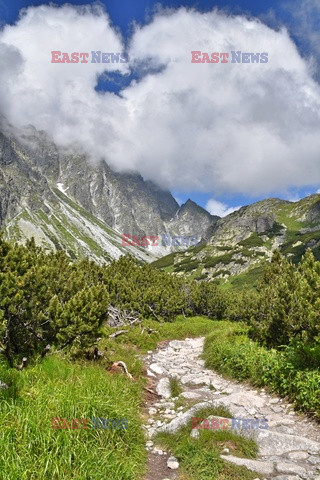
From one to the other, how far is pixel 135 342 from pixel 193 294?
1927cm

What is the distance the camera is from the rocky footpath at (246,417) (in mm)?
6582

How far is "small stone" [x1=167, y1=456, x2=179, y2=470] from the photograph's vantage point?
6.83m

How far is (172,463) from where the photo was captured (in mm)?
6957

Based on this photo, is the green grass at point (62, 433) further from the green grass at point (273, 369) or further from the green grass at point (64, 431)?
the green grass at point (273, 369)

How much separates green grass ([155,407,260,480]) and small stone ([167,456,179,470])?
9 centimetres

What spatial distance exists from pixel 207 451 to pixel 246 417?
2.65m

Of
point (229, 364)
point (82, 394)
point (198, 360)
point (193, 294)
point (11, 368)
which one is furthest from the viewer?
point (193, 294)

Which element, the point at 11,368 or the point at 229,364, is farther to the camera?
the point at 229,364

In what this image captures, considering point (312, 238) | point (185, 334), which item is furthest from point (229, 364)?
point (312, 238)

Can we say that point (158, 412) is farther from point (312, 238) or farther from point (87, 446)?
point (312, 238)

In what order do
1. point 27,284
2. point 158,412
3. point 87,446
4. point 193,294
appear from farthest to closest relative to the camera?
point 193,294 < point 27,284 < point 158,412 < point 87,446

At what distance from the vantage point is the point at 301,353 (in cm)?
1060

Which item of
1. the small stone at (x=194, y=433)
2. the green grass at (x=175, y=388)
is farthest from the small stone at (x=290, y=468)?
the green grass at (x=175, y=388)

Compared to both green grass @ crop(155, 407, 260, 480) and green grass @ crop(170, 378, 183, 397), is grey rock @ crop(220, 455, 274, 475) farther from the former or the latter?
green grass @ crop(170, 378, 183, 397)
